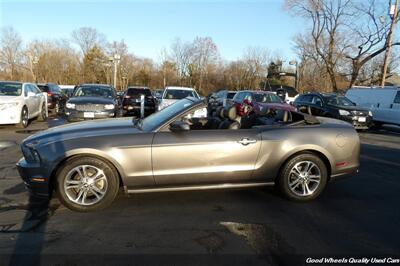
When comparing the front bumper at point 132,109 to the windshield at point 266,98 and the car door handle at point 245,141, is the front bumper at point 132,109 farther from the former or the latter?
the car door handle at point 245,141

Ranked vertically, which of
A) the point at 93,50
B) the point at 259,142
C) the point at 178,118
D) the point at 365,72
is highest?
the point at 93,50

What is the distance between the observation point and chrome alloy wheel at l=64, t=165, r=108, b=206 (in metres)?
4.40

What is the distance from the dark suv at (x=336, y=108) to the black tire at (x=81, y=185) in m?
11.8

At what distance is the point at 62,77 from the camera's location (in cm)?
5762

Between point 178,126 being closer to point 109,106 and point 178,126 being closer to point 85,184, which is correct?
point 85,184

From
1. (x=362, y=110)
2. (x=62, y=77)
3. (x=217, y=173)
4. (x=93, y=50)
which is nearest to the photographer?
(x=217, y=173)

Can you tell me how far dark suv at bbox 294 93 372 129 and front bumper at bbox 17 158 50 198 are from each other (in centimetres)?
1234

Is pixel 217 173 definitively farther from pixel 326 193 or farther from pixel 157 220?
pixel 326 193

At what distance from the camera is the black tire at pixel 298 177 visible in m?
4.90

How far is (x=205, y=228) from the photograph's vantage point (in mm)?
4035

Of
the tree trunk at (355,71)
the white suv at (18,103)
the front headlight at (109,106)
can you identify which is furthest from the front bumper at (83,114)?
the tree trunk at (355,71)

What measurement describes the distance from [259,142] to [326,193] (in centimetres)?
161

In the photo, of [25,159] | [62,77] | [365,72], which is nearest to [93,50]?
[62,77]

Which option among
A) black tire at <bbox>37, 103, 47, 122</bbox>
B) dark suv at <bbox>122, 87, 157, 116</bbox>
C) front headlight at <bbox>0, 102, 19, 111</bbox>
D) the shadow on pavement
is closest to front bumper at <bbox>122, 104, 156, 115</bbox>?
dark suv at <bbox>122, 87, 157, 116</bbox>
